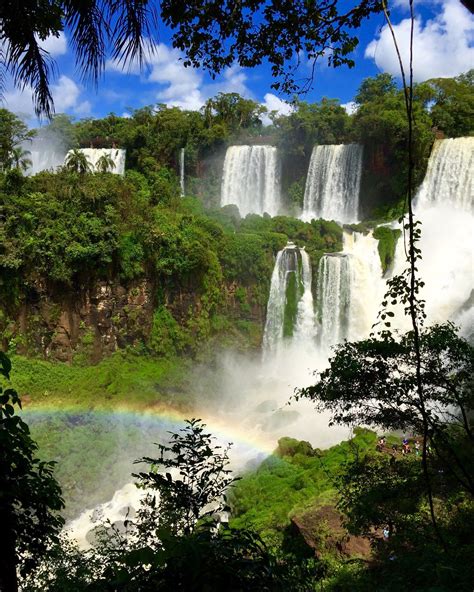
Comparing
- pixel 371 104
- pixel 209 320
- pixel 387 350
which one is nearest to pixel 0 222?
A: pixel 209 320

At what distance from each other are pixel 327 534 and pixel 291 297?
12.4m

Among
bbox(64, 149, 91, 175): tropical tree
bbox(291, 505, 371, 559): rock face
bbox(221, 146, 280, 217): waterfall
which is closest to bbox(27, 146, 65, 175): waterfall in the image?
bbox(221, 146, 280, 217): waterfall

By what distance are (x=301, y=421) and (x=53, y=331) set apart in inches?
390

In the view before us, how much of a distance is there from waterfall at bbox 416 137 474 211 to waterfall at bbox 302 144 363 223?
4.09 m

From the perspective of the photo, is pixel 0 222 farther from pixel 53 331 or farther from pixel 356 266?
pixel 356 266

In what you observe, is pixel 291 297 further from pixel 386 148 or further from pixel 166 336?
pixel 386 148

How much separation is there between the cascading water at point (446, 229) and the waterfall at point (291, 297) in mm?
3965

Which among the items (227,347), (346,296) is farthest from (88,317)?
(346,296)

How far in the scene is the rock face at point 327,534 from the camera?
7543mm

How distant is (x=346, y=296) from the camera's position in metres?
19.0

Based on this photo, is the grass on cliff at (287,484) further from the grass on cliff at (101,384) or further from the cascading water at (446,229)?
A: the cascading water at (446,229)

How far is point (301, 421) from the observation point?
16.2m

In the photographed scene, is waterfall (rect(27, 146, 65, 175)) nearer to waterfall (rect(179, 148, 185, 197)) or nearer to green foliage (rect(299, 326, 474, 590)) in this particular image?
waterfall (rect(179, 148, 185, 197))

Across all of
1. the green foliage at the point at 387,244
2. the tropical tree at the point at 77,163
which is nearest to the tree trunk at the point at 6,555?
the tropical tree at the point at 77,163
